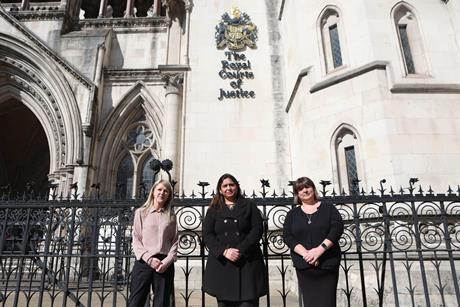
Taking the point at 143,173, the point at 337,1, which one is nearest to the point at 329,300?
the point at 337,1

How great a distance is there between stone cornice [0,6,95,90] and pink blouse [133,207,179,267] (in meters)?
9.96

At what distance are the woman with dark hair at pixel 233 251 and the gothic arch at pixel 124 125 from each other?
9556 millimetres

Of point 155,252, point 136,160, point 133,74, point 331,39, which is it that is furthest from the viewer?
point 133,74

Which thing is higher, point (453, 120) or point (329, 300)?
point (453, 120)

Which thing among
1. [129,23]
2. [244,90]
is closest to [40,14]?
[129,23]

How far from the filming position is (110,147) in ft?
41.5

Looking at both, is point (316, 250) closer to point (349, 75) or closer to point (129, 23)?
point (349, 75)

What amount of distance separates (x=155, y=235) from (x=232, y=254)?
915mm

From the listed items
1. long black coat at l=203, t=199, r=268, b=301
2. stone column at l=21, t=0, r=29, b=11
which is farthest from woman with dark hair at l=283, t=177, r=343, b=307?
stone column at l=21, t=0, r=29, b=11

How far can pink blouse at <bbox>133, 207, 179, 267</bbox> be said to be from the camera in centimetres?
354

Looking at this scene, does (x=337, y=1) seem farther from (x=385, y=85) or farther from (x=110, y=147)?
(x=110, y=147)

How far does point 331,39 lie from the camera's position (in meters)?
9.31

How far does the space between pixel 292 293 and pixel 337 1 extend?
7.53 m

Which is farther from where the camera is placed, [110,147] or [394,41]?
[110,147]
